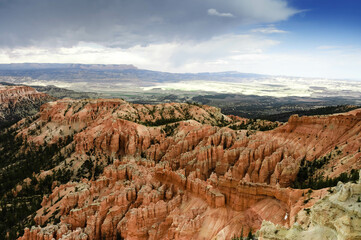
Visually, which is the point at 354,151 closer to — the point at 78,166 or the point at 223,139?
the point at 223,139

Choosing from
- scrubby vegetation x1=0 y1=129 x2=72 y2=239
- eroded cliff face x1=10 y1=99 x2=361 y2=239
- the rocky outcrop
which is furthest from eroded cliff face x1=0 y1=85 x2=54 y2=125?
the rocky outcrop

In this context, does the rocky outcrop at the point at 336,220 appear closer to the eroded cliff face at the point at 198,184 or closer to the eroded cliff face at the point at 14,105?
the eroded cliff face at the point at 198,184

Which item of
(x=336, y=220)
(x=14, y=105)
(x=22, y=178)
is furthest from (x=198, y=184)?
(x=14, y=105)

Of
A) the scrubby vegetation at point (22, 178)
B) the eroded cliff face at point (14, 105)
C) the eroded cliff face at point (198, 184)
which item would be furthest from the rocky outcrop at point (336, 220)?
the eroded cliff face at point (14, 105)

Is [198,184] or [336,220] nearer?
[336,220]

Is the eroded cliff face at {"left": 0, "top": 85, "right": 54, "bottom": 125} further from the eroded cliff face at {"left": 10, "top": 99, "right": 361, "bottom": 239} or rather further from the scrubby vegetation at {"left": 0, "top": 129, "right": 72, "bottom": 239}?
the eroded cliff face at {"left": 10, "top": 99, "right": 361, "bottom": 239}

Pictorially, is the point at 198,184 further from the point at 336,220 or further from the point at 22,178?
the point at 22,178
